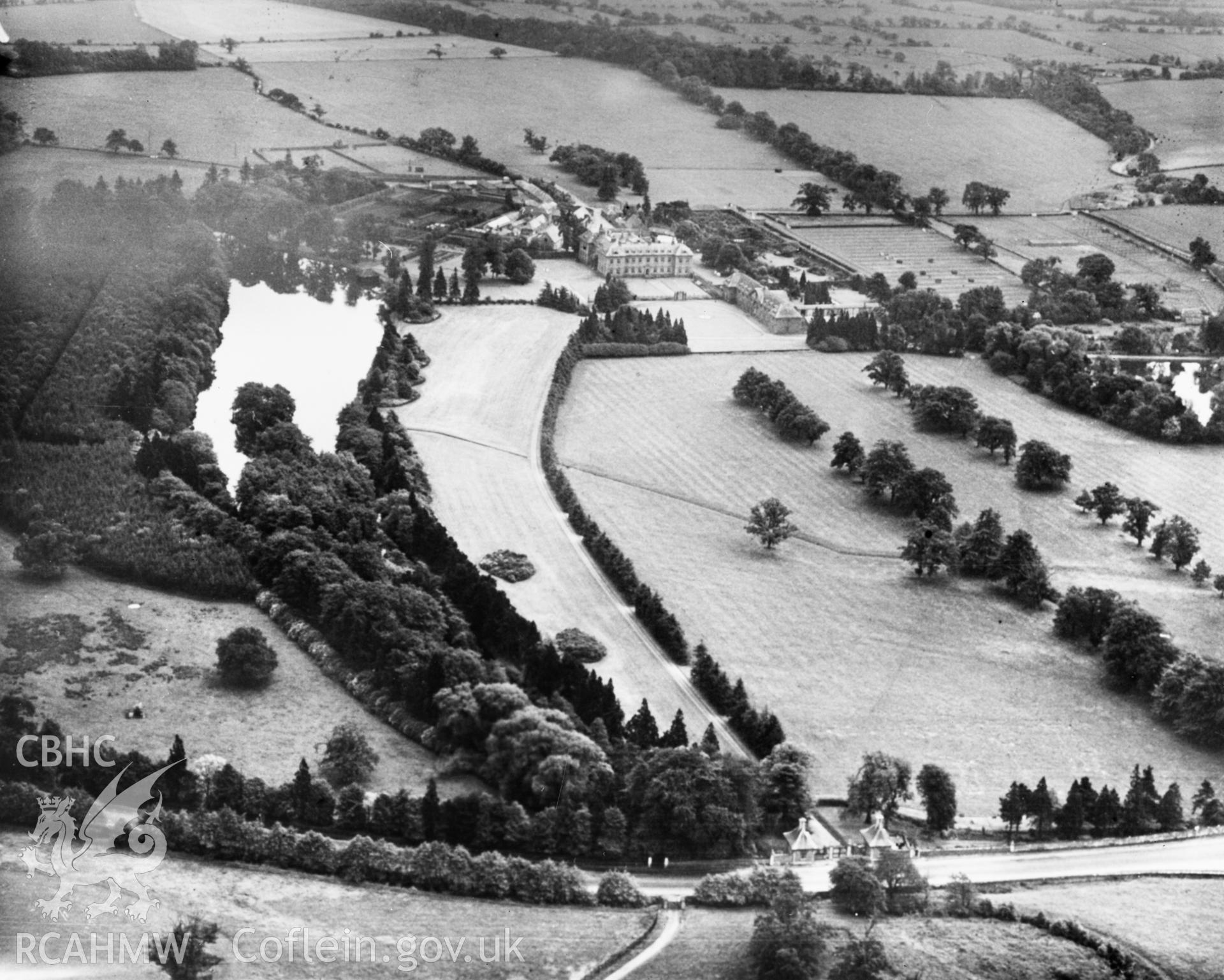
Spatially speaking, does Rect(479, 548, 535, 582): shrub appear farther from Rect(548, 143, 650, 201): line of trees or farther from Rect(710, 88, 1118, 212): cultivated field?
Rect(710, 88, 1118, 212): cultivated field

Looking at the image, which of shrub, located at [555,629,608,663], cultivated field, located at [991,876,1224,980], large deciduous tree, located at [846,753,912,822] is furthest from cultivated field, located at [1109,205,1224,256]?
cultivated field, located at [991,876,1224,980]

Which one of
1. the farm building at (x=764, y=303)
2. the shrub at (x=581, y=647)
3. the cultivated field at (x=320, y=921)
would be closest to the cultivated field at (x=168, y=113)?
the farm building at (x=764, y=303)

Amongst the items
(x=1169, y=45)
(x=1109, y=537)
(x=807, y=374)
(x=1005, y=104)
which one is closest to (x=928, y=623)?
(x=1109, y=537)

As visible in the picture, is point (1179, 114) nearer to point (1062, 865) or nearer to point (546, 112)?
point (546, 112)

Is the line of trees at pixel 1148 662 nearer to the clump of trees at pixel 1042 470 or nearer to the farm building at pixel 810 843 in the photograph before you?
the clump of trees at pixel 1042 470

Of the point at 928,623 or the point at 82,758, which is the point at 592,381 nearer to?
the point at 928,623

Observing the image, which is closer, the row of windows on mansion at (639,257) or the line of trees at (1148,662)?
the line of trees at (1148,662)
